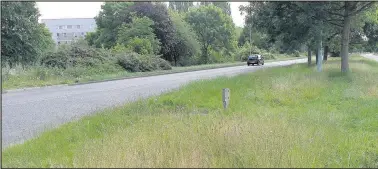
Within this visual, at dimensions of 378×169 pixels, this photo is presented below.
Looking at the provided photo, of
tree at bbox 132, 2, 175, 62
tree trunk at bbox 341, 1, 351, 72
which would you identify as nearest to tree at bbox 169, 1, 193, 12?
tree at bbox 132, 2, 175, 62

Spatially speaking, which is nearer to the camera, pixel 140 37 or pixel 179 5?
pixel 140 37

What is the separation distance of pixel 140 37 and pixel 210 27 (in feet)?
73.5

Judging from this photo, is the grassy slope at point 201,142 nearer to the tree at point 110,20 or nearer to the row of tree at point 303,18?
the row of tree at point 303,18

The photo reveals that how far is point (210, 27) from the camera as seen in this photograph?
190ft

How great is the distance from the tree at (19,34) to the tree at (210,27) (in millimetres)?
30231

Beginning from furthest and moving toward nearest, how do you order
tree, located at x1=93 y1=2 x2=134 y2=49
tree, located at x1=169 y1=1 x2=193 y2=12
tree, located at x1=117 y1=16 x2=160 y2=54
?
tree, located at x1=169 y1=1 x2=193 y2=12 < tree, located at x1=93 y1=2 x2=134 y2=49 < tree, located at x1=117 y1=16 x2=160 y2=54

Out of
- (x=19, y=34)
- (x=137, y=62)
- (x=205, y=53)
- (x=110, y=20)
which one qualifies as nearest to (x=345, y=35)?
(x=137, y=62)

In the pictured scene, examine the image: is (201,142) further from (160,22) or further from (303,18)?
(160,22)

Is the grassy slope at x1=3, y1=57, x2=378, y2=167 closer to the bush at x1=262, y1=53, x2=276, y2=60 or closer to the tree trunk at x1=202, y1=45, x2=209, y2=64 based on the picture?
the tree trunk at x1=202, y1=45, x2=209, y2=64

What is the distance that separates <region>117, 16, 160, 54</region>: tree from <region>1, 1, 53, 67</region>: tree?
9.19 metres

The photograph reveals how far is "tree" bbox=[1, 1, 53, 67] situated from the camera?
28.8 meters

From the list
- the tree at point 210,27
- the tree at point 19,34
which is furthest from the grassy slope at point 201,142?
the tree at point 210,27

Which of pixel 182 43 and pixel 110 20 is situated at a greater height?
pixel 110 20

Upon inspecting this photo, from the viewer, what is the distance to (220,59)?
58344 millimetres
